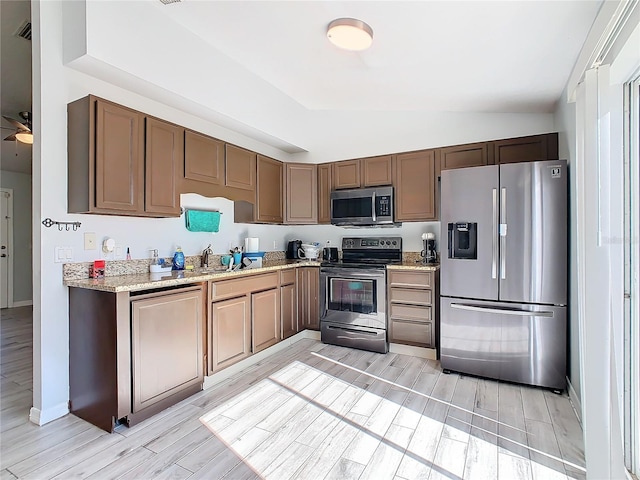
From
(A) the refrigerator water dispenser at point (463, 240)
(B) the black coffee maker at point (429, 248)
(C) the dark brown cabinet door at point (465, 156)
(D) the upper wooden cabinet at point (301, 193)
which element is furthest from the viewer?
(D) the upper wooden cabinet at point (301, 193)

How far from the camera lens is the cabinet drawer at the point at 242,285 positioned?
9.30 ft

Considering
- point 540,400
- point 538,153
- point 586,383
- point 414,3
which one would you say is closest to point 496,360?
point 540,400

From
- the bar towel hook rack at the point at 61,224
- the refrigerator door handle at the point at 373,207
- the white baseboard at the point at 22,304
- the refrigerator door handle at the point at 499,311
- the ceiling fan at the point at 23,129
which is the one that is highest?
the ceiling fan at the point at 23,129

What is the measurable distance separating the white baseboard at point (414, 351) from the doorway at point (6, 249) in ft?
21.9

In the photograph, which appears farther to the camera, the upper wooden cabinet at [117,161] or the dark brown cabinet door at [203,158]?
the dark brown cabinet door at [203,158]

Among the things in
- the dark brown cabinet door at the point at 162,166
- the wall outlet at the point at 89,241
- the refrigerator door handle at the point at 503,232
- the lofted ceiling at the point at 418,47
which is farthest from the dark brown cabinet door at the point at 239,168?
the refrigerator door handle at the point at 503,232

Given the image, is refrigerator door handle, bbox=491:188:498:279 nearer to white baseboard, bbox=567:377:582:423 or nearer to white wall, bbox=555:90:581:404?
white wall, bbox=555:90:581:404

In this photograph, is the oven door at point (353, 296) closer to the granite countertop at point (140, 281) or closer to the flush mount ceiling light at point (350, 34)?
the granite countertop at point (140, 281)

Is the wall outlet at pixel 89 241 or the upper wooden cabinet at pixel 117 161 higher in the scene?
the upper wooden cabinet at pixel 117 161

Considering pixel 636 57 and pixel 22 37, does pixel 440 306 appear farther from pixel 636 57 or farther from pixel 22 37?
pixel 22 37

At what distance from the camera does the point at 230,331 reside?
2.98 m

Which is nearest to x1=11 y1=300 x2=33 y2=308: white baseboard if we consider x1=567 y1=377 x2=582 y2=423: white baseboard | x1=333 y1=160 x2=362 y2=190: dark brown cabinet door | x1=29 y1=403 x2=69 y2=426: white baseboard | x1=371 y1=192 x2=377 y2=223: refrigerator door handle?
x1=29 y1=403 x2=69 y2=426: white baseboard

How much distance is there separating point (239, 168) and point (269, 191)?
1.86 ft

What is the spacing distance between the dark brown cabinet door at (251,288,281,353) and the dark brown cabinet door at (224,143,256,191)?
1.19 meters
